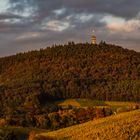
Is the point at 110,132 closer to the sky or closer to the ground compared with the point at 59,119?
closer to the sky

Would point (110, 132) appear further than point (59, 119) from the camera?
No

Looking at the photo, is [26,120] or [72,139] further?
[26,120]

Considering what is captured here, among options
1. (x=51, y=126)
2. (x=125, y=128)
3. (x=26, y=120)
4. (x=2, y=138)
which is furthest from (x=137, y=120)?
(x=26, y=120)

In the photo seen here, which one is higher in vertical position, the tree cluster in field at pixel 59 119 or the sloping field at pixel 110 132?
the sloping field at pixel 110 132

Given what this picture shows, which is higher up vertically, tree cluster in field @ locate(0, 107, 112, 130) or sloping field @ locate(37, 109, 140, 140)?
sloping field @ locate(37, 109, 140, 140)

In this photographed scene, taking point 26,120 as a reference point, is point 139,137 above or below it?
above

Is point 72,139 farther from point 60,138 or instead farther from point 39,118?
point 39,118

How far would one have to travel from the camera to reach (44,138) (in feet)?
223

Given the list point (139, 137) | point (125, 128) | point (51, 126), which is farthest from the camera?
point (51, 126)

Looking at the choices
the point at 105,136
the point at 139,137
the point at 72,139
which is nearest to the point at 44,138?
the point at 72,139

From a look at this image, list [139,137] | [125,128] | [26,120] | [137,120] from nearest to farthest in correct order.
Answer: [139,137], [125,128], [137,120], [26,120]

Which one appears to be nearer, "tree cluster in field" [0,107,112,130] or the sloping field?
the sloping field

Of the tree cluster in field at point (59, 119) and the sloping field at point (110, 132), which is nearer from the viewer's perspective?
the sloping field at point (110, 132)

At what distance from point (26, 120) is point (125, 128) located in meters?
98.7
